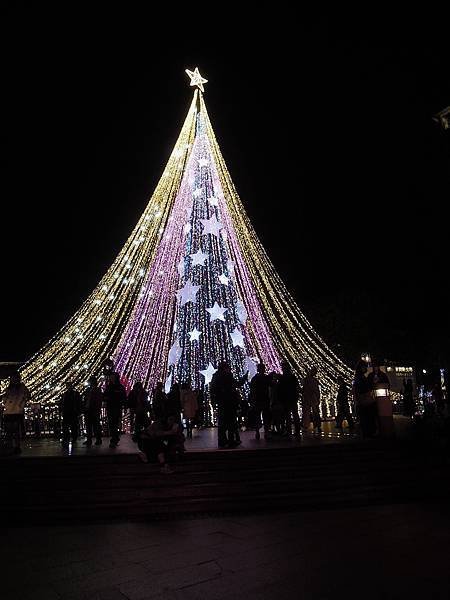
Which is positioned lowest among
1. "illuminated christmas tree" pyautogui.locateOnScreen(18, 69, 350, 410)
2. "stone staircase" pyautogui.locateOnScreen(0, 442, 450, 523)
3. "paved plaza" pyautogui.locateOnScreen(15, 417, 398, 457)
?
"stone staircase" pyautogui.locateOnScreen(0, 442, 450, 523)

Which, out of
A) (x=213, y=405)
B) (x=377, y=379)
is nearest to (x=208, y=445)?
(x=213, y=405)

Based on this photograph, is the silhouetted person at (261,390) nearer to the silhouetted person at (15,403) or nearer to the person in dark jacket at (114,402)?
the person in dark jacket at (114,402)

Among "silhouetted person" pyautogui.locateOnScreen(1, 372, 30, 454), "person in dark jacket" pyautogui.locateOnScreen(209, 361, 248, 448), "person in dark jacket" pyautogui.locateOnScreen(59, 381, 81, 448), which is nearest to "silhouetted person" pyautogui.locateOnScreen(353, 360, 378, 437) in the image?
"person in dark jacket" pyautogui.locateOnScreen(209, 361, 248, 448)

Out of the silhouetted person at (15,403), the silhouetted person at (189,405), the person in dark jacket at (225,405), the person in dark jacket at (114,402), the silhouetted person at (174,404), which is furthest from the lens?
the silhouetted person at (189,405)

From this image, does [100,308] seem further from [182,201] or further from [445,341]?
[445,341]

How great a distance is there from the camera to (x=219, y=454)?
29.5 ft

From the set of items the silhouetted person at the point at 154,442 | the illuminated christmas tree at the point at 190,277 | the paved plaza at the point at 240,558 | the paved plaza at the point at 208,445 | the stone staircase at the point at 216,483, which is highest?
the illuminated christmas tree at the point at 190,277

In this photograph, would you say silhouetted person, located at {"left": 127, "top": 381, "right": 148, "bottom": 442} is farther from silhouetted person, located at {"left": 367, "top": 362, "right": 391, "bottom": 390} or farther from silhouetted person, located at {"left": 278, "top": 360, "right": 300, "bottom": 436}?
silhouetted person, located at {"left": 367, "top": 362, "right": 391, "bottom": 390}

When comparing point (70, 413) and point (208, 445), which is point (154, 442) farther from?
point (70, 413)

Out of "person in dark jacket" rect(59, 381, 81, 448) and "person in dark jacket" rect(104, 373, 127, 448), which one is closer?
"person in dark jacket" rect(104, 373, 127, 448)

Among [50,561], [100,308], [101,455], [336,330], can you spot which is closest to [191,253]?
[100,308]

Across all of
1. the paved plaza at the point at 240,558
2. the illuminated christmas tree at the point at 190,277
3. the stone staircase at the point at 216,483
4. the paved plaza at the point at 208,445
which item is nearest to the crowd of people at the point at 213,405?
the paved plaza at the point at 208,445

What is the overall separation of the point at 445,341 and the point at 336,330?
5.94 meters

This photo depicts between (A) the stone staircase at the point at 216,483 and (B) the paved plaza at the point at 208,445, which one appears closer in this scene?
(A) the stone staircase at the point at 216,483
